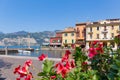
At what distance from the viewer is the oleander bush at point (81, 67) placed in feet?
8.57

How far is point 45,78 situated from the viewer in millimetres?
2809

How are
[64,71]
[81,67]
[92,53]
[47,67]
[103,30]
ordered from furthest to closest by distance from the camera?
[103,30]
[92,53]
[81,67]
[47,67]
[64,71]

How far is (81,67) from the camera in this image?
315cm

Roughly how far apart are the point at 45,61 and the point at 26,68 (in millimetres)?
211

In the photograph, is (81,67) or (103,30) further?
(103,30)

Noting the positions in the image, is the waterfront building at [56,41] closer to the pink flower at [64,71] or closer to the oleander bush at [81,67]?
the oleander bush at [81,67]

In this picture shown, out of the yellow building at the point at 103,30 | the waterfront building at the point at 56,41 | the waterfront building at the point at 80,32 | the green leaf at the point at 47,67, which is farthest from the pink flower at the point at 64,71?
the waterfront building at the point at 56,41

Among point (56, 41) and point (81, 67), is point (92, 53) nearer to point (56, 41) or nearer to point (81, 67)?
point (81, 67)

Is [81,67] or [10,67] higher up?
[81,67]

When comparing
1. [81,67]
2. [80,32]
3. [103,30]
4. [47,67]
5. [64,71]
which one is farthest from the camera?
[80,32]

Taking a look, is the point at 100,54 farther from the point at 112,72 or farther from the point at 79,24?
the point at 79,24

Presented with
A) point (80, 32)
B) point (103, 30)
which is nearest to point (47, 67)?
point (103, 30)

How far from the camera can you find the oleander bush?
2.61 metres

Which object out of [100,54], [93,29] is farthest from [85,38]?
[100,54]
